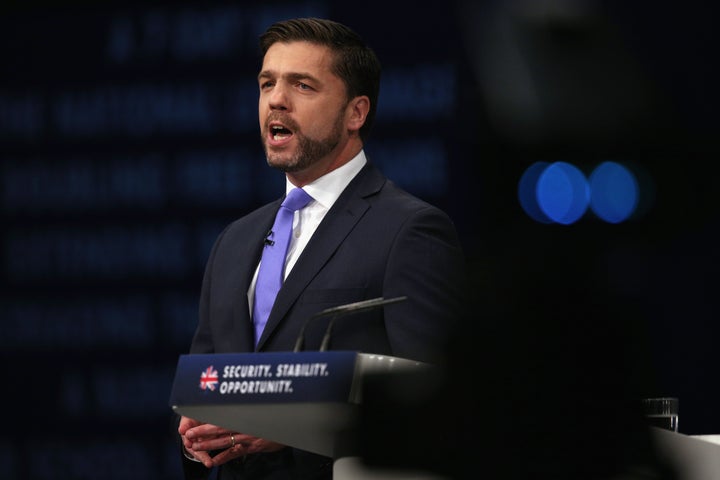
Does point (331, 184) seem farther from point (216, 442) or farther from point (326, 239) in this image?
point (216, 442)

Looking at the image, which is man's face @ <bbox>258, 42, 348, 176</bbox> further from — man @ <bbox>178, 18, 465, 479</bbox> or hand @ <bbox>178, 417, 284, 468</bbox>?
hand @ <bbox>178, 417, 284, 468</bbox>

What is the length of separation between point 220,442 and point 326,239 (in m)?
0.56

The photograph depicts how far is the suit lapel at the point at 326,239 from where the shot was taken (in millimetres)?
2408

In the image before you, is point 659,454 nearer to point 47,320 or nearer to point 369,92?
point 369,92

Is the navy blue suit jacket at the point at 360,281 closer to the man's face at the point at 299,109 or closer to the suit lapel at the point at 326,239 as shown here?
the suit lapel at the point at 326,239

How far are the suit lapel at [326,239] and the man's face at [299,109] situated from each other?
0.38 ft

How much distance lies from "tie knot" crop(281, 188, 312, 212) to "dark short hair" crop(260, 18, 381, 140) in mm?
276

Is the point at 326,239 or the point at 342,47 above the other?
the point at 342,47

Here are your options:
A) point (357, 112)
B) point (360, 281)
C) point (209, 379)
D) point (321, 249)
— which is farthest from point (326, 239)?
point (209, 379)

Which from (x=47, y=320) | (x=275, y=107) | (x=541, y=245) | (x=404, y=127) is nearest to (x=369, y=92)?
(x=275, y=107)

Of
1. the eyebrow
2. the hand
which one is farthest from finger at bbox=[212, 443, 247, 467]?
the eyebrow

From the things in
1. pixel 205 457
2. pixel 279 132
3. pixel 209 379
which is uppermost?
pixel 279 132

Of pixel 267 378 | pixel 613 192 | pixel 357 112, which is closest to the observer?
pixel 613 192

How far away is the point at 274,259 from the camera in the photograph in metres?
2.53
